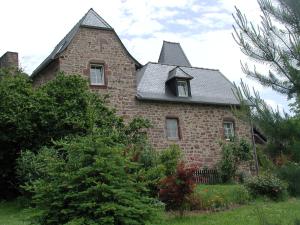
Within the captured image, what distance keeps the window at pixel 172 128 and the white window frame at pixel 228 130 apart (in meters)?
3.11

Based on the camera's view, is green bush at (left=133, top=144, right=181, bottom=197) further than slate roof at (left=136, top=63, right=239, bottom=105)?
No

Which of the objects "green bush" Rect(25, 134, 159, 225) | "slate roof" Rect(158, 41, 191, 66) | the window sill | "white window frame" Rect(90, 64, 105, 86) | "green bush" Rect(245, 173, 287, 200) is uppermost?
Result: "slate roof" Rect(158, 41, 191, 66)

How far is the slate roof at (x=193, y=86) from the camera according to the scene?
23.9 meters

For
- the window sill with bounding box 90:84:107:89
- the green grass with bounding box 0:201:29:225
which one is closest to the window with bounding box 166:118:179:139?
the window sill with bounding box 90:84:107:89

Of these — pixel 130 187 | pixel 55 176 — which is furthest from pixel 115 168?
pixel 55 176

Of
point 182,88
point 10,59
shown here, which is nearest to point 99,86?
point 182,88

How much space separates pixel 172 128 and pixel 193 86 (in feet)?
10.1

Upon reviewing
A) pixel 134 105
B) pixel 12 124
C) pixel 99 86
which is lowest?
pixel 12 124

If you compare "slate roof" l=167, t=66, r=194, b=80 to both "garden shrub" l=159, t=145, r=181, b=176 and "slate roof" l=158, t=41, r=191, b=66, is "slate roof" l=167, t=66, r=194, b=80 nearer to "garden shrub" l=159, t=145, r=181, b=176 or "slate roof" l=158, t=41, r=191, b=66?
"slate roof" l=158, t=41, r=191, b=66

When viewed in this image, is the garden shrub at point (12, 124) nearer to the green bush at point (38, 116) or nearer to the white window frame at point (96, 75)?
the green bush at point (38, 116)

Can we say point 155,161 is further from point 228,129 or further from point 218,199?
point 228,129

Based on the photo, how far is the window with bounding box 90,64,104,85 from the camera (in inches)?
882

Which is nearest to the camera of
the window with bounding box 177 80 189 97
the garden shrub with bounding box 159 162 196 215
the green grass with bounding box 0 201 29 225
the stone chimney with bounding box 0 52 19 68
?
the green grass with bounding box 0 201 29 225

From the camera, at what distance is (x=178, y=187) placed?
41.4ft
